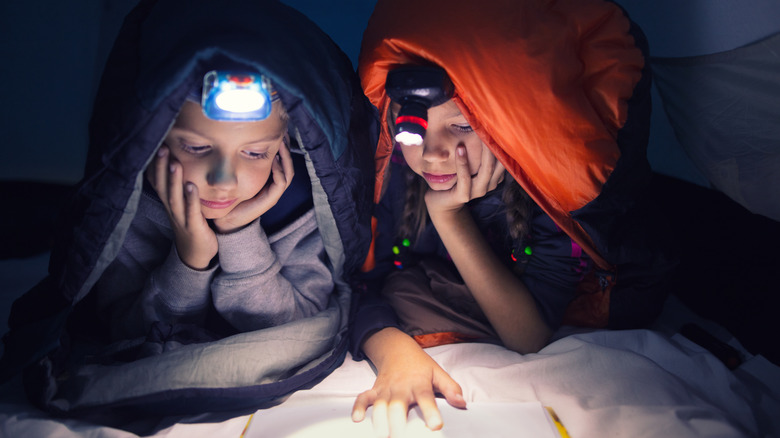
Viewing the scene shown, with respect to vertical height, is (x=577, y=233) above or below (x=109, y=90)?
below

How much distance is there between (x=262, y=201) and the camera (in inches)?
32.9

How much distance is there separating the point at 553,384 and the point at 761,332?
54 centimetres

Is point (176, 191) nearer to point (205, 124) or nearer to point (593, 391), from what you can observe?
point (205, 124)

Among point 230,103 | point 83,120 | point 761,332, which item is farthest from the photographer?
point 83,120

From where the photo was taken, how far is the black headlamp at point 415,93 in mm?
746

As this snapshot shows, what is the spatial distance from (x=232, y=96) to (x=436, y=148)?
40 cm

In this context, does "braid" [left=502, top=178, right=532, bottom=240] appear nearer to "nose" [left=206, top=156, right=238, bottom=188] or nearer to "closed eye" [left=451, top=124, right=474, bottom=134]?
"closed eye" [left=451, top=124, right=474, bottom=134]

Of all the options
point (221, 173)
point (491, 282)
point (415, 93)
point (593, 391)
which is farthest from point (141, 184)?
point (593, 391)

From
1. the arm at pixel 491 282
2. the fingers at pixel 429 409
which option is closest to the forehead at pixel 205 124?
the arm at pixel 491 282

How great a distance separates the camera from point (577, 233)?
0.90 m

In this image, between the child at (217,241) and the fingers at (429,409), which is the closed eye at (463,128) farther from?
the fingers at (429,409)

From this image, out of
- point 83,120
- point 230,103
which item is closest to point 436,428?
point 230,103

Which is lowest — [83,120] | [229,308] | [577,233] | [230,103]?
[229,308]

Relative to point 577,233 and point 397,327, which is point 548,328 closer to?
point 577,233
